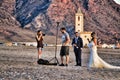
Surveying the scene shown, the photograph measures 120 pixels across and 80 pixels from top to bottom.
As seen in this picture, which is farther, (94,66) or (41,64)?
(41,64)

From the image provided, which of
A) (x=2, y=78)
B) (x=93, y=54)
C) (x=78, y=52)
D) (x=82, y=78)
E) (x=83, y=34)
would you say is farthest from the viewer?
(x=83, y=34)

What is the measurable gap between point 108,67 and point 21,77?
8851mm

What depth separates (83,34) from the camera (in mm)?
184000

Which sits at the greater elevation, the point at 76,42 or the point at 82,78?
the point at 76,42

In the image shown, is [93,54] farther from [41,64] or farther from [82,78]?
[82,78]

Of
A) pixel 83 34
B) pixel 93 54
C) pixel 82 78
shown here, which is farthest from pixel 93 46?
pixel 83 34

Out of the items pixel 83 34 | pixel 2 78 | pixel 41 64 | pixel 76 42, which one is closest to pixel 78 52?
pixel 76 42

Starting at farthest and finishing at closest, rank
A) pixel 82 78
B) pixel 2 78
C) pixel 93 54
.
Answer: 1. pixel 93 54
2. pixel 82 78
3. pixel 2 78

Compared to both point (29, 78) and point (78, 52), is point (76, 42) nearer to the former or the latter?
point (78, 52)

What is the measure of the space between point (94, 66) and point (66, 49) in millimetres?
2024

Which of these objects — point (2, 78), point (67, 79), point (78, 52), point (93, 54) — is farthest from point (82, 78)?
point (78, 52)

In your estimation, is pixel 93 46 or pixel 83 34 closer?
pixel 93 46

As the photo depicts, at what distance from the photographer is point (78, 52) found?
2662 cm

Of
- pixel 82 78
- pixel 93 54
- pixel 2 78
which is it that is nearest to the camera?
pixel 2 78
